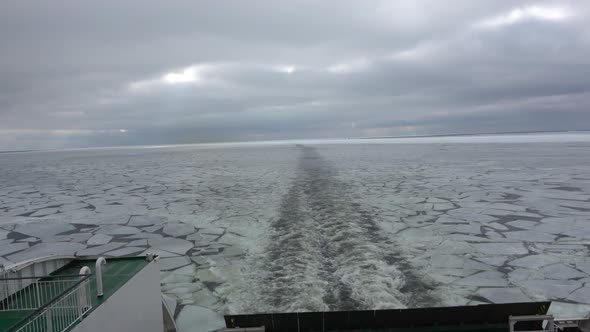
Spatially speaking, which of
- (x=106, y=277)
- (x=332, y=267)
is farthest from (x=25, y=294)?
(x=332, y=267)

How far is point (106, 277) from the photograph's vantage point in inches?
103

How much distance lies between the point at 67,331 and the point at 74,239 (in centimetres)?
489

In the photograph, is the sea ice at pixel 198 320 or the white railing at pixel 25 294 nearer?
the white railing at pixel 25 294

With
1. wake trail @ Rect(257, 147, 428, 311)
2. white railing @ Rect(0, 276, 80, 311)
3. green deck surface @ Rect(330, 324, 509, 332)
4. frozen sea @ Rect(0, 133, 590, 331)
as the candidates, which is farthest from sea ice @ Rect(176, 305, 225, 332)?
green deck surface @ Rect(330, 324, 509, 332)

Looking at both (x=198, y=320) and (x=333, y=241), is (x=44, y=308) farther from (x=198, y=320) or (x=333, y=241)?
(x=333, y=241)

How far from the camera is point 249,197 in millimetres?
9477

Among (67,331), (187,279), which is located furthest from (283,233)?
(67,331)

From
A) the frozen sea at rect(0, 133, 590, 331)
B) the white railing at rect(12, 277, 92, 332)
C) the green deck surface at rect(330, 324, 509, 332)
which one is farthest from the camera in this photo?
the frozen sea at rect(0, 133, 590, 331)

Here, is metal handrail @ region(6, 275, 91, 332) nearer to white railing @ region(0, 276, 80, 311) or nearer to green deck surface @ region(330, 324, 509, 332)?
white railing @ region(0, 276, 80, 311)

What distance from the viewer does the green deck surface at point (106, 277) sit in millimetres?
2197

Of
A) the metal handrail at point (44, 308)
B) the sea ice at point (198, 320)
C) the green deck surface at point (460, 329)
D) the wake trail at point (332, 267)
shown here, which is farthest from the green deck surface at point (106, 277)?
the green deck surface at point (460, 329)

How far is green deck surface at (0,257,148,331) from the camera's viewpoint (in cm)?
220

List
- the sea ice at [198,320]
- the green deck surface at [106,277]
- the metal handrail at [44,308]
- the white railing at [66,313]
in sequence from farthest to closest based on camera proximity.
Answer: the sea ice at [198,320] < the green deck surface at [106,277] < the white railing at [66,313] < the metal handrail at [44,308]

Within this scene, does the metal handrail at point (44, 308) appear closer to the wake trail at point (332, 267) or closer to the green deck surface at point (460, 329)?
the wake trail at point (332, 267)
